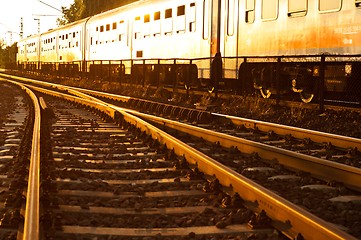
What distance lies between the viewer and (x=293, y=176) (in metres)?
6.32

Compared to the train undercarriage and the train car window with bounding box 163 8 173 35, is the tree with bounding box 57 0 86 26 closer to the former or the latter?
the train undercarriage

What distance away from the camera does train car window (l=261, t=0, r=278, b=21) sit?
13881 mm

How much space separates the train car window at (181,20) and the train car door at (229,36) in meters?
2.89

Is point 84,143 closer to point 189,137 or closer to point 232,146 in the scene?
point 189,137

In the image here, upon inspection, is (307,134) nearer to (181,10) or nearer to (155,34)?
(181,10)

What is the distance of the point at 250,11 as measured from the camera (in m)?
15.1

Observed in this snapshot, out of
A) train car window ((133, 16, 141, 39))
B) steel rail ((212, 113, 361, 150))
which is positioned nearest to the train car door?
steel rail ((212, 113, 361, 150))

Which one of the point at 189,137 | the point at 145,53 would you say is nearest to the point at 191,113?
the point at 189,137

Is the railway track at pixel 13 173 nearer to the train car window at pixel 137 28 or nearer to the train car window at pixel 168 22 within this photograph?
the train car window at pixel 168 22

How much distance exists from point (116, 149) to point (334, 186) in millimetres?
3869

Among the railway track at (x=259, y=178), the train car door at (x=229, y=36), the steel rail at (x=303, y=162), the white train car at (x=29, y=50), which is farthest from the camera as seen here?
the white train car at (x=29, y=50)

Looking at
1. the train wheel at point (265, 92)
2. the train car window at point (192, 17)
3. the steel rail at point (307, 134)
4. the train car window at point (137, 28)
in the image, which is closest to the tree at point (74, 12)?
the train car window at point (137, 28)

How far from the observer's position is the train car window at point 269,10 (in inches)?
547

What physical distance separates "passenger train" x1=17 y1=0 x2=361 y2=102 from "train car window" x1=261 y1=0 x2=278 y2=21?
0.9 inches
